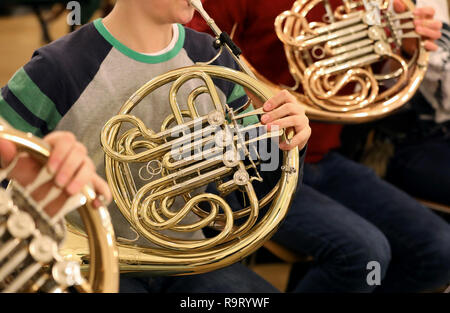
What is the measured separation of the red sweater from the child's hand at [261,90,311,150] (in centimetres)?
38

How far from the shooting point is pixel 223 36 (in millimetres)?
823

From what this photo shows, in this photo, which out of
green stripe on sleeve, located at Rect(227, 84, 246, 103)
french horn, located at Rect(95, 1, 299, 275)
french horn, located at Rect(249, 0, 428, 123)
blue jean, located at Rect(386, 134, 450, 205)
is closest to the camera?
french horn, located at Rect(95, 1, 299, 275)

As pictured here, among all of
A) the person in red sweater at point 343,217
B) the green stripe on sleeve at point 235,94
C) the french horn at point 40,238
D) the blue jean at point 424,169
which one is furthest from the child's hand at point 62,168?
the blue jean at point 424,169

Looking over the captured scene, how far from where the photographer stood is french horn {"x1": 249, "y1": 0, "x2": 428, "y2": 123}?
111 cm

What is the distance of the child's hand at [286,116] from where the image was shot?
0.77 meters

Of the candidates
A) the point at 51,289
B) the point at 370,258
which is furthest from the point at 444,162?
the point at 51,289

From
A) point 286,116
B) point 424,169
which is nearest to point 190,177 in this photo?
point 286,116

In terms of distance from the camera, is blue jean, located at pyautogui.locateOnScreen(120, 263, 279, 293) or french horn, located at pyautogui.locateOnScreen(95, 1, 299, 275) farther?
blue jean, located at pyautogui.locateOnScreen(120, 263, 279, 293)

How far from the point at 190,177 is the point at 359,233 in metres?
0.47

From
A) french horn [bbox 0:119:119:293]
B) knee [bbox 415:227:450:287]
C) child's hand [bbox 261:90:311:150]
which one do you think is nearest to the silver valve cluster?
french horn [bbox 0:119:119:293]

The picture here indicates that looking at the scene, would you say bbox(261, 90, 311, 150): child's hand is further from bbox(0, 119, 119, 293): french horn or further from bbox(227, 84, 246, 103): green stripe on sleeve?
bbox(0, 119, 119, 293): french horn

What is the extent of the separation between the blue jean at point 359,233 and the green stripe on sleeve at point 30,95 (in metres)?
0.54

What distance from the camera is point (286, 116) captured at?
0.78 m
